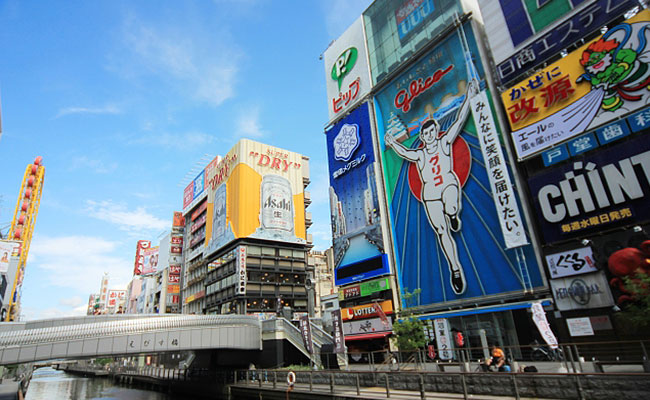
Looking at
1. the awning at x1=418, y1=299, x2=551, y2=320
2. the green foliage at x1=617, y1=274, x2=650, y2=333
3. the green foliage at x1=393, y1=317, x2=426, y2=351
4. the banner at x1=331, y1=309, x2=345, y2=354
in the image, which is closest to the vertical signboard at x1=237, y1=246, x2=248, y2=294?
the awning at x1=418, y1=299, x2=551, y2=320

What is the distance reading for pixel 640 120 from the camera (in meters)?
22.8

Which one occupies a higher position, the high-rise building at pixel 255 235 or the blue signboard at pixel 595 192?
the high-rise building at pixel 255 235

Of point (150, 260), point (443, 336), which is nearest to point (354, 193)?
point (443, 336)

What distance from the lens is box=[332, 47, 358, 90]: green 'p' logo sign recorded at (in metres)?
51.0

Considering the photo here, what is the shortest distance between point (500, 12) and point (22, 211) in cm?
10146

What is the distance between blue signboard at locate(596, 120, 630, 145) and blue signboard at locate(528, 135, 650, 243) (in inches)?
22.3

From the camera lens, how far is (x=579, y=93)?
83.6ft

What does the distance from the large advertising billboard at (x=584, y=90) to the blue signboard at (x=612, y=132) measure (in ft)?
1.41

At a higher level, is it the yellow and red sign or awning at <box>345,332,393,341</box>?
the yellow and red sign

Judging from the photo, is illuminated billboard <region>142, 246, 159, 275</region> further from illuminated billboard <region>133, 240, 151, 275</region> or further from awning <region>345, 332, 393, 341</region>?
awning <region>345, 332, 393, 341</region>

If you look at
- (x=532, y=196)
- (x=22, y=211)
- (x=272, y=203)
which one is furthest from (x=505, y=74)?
(x=22, y=211)

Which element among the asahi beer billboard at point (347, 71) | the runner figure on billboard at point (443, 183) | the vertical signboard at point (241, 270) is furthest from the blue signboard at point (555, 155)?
the vertical signboard at point (241, 270)

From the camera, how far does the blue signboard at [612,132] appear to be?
920 inches

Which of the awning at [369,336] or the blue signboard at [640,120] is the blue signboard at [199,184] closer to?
the awning at [369,336]
